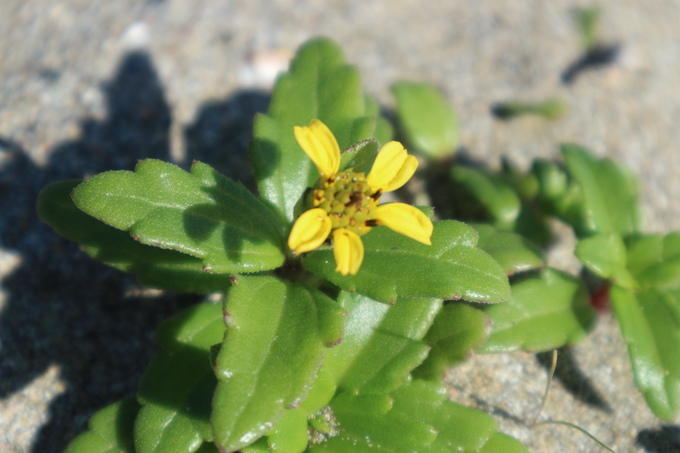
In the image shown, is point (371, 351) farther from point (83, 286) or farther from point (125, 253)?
point (83, 286)

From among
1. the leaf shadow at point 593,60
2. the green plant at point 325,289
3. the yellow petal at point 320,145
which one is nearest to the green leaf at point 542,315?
the green plant at point 325,289

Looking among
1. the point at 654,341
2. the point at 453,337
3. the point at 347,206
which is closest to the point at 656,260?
the point at 654,341

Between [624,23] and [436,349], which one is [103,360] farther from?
[624,23]

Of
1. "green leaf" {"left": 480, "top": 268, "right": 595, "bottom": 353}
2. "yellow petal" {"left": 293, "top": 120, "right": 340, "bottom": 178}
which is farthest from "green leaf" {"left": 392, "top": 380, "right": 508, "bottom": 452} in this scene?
"yellow petal" {"left": 293, "top": 120, "right": 340, "bottom": 178}

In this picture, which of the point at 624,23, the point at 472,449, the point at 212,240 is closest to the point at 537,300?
the point at 472,449

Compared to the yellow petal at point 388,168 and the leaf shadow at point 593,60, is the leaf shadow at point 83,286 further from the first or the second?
the leaf shadow at point 593,60
